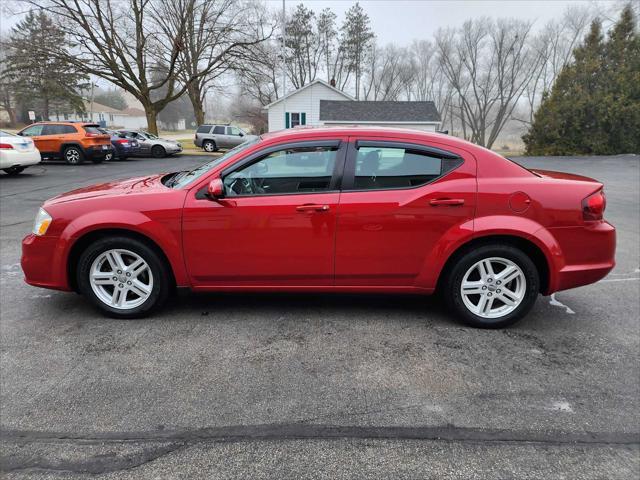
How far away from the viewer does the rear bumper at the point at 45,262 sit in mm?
3572

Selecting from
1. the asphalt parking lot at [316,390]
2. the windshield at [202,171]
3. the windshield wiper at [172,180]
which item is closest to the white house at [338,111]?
the windshield wiper at [172,180]

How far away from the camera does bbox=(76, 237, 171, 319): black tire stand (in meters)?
3.55

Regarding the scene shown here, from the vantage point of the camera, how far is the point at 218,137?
1108 inches

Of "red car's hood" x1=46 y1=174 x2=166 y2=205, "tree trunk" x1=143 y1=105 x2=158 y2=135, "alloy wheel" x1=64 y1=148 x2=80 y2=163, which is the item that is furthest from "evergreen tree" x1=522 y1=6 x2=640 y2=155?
"red car's hood" x1=46 y1=174 x2=166 y2=205

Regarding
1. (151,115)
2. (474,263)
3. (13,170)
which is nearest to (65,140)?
(13,170)

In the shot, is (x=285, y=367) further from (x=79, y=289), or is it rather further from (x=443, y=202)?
(x=79, y=289)

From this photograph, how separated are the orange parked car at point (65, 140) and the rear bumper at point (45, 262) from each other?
16.3 meters

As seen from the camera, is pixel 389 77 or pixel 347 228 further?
pixel 389 77

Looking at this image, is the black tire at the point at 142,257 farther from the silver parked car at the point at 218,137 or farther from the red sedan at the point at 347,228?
the silver parked car at the point at 218,137

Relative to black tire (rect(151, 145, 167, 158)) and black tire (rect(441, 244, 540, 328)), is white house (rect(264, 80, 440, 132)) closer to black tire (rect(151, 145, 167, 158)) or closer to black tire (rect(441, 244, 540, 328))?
black tire (rect(151, 145, 167, 158))

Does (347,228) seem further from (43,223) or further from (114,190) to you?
(43,223)

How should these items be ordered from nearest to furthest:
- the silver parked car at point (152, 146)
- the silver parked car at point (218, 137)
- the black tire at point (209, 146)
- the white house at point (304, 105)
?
the silver parked car at point (152, 146), the silver parked car at point (218, 137), the black tire at point (209, 146), the white house at point (304, 105)

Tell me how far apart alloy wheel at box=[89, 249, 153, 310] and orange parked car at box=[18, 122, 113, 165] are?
54.5 ft

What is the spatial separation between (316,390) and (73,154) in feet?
61.9
